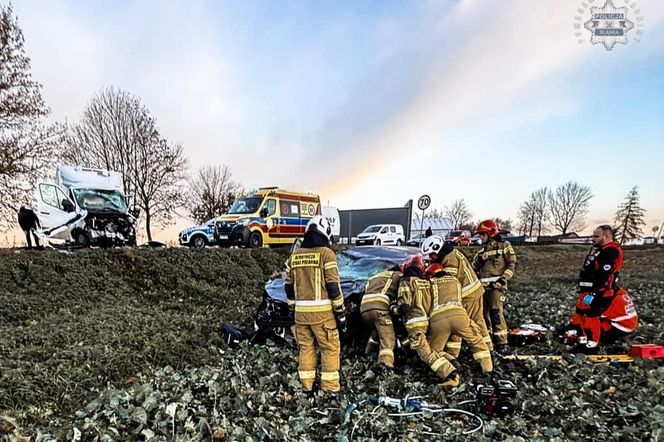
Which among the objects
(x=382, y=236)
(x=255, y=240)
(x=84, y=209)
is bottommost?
(x=382, y=236)

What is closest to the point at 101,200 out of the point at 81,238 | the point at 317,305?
the point at 81,238

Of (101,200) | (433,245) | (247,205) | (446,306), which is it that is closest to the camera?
(446,306)

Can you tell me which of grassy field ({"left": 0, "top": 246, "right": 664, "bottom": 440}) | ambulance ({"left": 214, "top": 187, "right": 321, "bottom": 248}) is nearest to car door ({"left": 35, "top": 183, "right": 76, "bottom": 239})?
grassy field ({"left": 0, "top": 246, "right": 664, "bottom": 440})

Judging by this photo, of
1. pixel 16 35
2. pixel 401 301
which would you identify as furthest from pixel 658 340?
pixel 16 35

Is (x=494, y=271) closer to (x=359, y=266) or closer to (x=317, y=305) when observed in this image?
(x=359, y=266)

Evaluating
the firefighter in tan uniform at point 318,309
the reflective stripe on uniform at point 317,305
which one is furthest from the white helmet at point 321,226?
the reflective stripe on uniform at point 317,305

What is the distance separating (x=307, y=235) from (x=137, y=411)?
224cm

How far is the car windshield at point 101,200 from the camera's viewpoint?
498 inches

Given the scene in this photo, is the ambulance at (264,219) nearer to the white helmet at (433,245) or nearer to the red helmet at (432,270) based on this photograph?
the white helmet at (433,245)

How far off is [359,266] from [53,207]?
11.1m

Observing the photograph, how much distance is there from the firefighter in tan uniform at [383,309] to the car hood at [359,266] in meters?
0.65

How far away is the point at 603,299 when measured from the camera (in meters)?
5.14

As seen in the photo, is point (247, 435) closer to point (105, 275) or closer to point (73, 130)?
point (105, 275)

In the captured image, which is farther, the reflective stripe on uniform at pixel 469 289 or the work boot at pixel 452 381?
the reflective stripe on uniform at pixel 469 289
